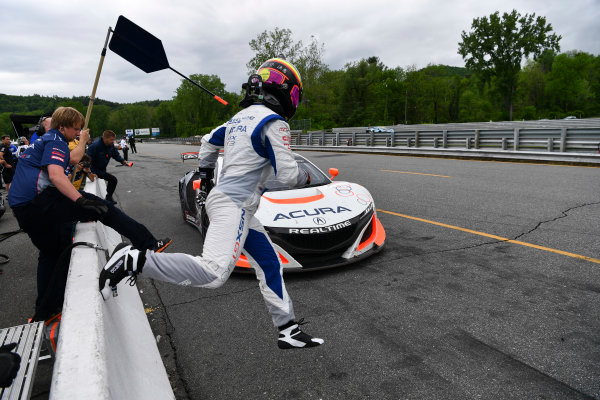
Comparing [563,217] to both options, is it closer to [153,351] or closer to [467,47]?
[153,351]

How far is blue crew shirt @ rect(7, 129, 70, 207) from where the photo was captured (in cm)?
336

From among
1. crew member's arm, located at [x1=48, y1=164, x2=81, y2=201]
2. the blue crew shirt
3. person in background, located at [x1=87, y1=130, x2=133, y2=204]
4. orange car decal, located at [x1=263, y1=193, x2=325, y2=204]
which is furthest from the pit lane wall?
person in background, located at [x1=87, y1=130, x2=133, y2=204]

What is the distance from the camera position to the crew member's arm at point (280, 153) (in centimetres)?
257

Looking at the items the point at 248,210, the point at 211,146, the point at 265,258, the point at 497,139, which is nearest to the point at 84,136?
the point at 211,146

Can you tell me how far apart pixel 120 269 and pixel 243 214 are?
818mm

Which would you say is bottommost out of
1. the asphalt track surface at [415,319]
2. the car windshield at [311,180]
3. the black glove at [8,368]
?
the asphalt track surface at [415,319]

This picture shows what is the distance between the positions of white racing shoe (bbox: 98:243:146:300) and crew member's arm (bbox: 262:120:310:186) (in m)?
0.99

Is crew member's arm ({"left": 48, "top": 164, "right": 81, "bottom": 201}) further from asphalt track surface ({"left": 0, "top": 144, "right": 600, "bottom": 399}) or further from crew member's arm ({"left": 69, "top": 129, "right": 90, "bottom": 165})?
asphalt track surface ({"left": 0, "top": 144, "right": 600, "bottom": 399})

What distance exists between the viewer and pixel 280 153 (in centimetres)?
258

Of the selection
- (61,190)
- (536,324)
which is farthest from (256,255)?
(536,324)

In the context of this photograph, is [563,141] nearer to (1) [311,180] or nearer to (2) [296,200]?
(1) [311,180]

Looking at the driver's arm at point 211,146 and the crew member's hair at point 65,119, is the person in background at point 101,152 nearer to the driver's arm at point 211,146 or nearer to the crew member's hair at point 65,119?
the crew member's hair at point 65,119

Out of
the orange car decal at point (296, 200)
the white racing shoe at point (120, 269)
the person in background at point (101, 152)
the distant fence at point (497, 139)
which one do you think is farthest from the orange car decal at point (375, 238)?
the distant fence at point (497, 139)

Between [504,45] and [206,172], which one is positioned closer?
[206,172]
